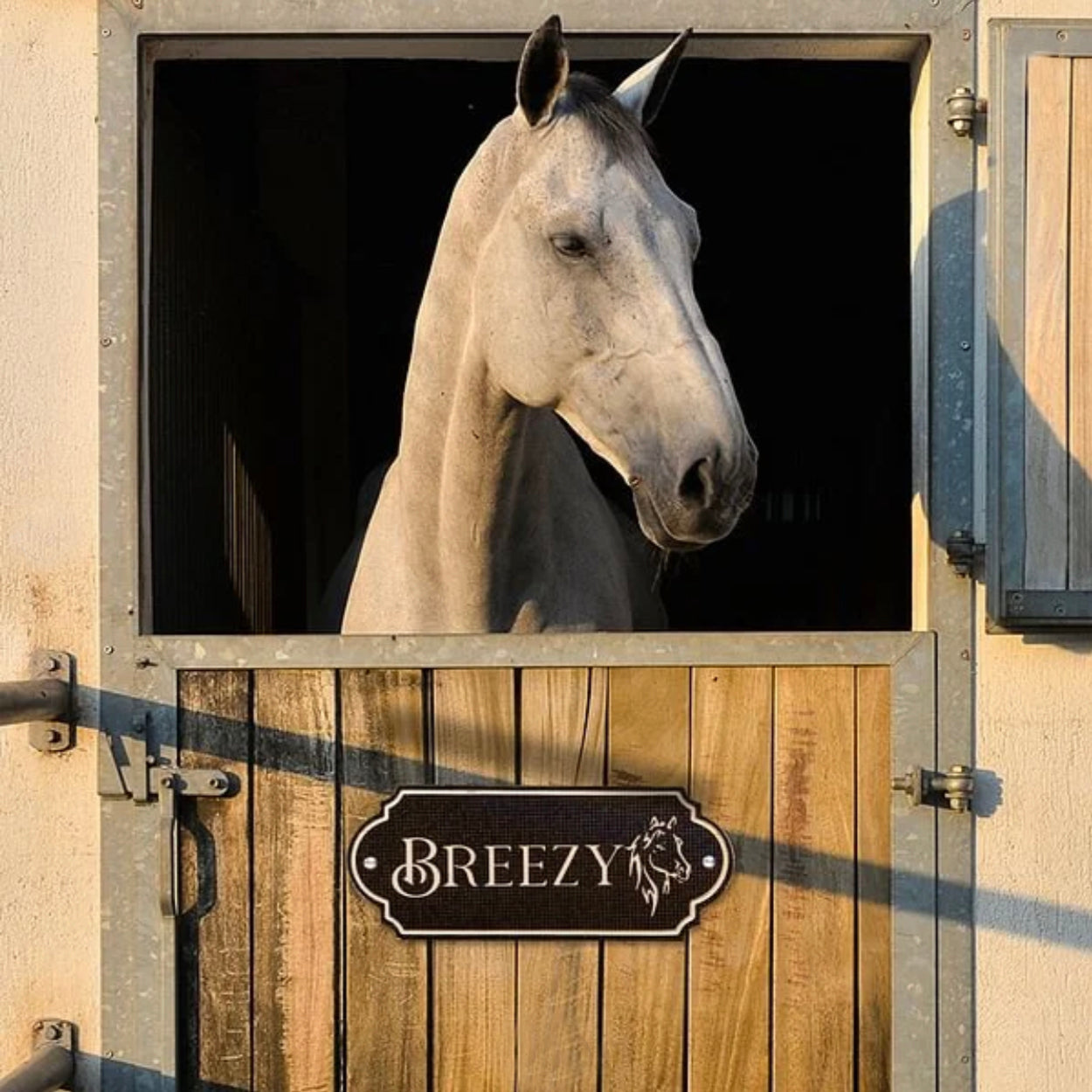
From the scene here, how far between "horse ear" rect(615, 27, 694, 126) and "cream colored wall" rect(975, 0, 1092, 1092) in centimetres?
45

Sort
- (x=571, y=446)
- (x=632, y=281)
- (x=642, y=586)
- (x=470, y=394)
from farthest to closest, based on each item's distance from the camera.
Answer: (x=642, y=586), (x=571, y=446), (x=470, y=394), (x=632, y=281)

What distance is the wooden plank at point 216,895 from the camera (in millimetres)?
2721

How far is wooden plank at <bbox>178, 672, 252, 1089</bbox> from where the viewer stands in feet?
8.93

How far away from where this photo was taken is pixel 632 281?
A: 2.62 m

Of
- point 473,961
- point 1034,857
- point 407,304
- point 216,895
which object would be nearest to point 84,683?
point 216,895

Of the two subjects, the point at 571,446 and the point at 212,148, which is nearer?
the point at 571,446

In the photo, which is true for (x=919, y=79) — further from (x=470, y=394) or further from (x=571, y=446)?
(x=571, y=446)

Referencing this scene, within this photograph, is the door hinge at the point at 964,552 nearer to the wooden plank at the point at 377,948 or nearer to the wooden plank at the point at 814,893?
the wooden plank at the point at 814,893

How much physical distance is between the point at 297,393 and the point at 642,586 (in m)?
1.29

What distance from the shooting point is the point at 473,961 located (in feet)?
8.88

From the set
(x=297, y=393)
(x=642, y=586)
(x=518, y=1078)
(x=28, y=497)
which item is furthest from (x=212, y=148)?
(x=518, y=1078)

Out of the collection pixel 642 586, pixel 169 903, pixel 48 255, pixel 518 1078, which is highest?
pixel 48 255

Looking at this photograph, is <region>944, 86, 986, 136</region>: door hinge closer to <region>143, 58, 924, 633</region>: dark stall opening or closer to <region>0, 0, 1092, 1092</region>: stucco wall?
<region>0, 0, 1092, 1092</region>: stucco wall

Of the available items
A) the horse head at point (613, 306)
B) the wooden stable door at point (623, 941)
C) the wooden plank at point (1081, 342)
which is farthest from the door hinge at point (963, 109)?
the wooden stable door at point (623, 941)
